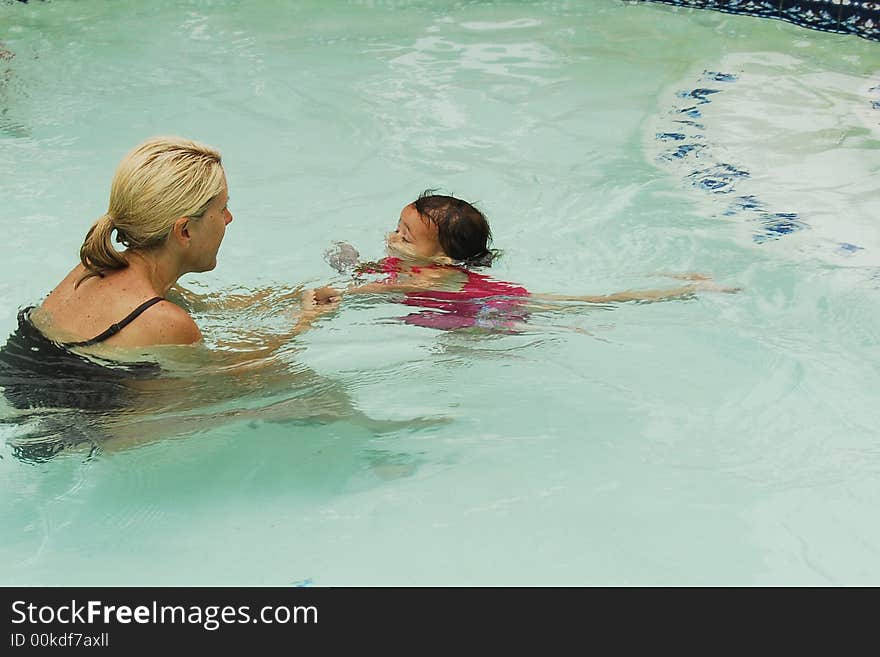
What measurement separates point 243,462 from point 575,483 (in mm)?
1098

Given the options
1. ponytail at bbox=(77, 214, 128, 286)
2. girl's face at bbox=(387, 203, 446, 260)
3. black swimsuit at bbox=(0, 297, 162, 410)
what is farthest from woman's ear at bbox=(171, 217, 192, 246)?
girl's face at bbox=(387, 203, 446, 260)

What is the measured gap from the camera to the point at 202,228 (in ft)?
10.4

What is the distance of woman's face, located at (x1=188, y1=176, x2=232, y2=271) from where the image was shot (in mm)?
3143

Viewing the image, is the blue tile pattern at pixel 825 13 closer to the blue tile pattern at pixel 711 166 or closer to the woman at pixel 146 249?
the blue tile pattern at pixel 711 166

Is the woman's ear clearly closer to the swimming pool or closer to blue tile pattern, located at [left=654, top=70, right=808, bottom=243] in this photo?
the swimming pool

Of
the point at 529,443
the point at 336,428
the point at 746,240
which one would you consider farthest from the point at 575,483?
the point at 746,240

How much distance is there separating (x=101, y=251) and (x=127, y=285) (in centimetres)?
13

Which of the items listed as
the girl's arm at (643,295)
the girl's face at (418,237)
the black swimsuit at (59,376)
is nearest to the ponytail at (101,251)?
the black swimsuit at (59,376)

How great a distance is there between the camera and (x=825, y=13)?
8.67 metres

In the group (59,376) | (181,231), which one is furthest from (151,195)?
(59,376)

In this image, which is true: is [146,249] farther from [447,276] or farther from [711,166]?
[711,166]

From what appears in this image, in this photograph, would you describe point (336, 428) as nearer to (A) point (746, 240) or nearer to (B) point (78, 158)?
→ (A) point (746, 240)

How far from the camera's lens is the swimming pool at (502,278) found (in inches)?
130
